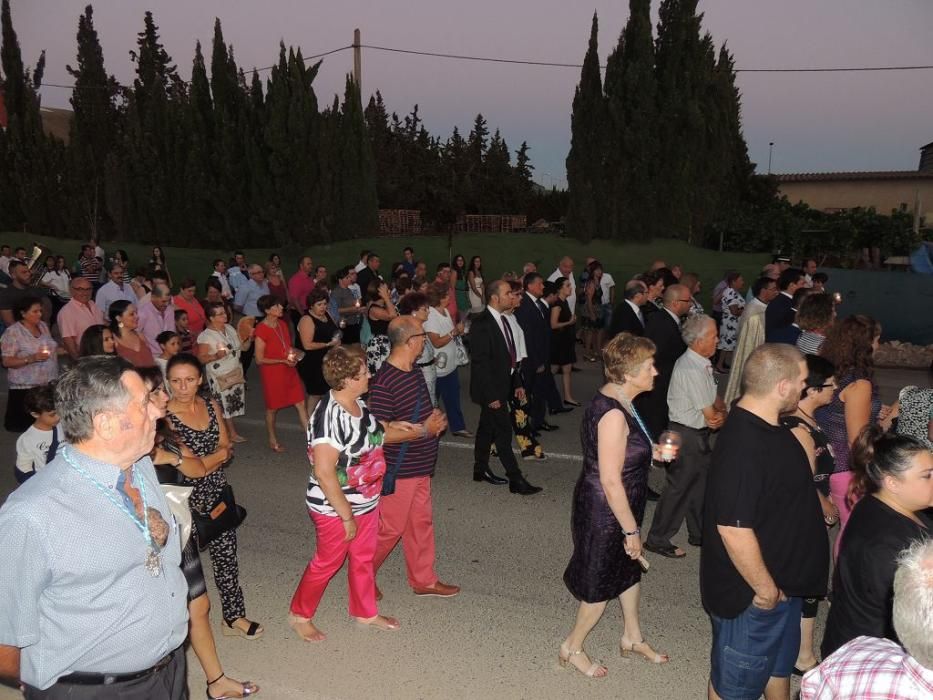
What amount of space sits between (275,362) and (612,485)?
5.24 metres

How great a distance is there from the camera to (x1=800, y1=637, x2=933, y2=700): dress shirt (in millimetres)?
1865

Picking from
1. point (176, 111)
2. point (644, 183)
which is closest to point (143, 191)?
point (176, 111)

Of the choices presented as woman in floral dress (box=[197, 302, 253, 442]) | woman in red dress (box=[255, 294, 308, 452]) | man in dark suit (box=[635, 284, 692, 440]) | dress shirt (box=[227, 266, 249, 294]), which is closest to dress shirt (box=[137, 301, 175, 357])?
woman in floral dress (box=[197, 302, 253, 442])

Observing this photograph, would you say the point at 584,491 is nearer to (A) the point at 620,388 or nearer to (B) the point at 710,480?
(A) the point at 620,388

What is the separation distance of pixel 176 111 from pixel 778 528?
2828cm

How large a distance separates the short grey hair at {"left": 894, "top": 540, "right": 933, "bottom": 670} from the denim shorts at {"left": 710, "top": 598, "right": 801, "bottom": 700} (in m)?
1.34

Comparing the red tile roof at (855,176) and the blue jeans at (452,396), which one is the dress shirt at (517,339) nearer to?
the blue jeans at (452,396)

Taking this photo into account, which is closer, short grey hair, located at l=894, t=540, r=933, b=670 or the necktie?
short grey hair, located at l=894, t=540, r=933, b=670

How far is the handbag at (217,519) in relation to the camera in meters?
4.04

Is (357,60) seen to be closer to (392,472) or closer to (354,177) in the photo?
(354,177)

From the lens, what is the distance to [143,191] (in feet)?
92.4

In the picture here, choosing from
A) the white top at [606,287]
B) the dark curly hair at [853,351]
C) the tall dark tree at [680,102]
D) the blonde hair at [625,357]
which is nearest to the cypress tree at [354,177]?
→ the tall dark tree at [680,102]

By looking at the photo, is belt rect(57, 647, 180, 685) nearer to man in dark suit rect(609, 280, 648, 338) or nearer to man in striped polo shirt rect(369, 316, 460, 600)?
man in striped polo shirt rect(369, 316, 460, 600)

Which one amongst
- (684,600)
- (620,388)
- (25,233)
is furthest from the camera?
(25,233)
